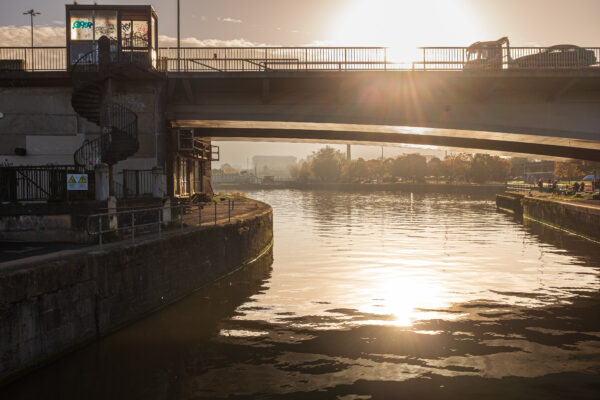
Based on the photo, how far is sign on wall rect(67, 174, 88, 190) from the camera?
20.0 m

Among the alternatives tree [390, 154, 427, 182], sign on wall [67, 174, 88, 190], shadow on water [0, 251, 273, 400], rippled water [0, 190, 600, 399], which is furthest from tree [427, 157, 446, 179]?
shadow on water [0, 251, 273, 400]

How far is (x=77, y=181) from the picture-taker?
2009cm

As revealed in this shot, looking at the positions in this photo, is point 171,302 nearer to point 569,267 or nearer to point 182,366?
point 182,366

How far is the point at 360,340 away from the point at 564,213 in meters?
33.6

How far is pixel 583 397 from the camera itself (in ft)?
31.9

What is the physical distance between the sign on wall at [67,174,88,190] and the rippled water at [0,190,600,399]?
6055 mm

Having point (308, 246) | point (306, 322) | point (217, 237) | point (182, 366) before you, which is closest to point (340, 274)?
point (217, 237)

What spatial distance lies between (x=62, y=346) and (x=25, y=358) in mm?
1043

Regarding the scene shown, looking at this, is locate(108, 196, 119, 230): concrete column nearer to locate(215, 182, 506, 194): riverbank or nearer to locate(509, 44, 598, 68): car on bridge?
locate(509, 44, 598, 68): car on bridge

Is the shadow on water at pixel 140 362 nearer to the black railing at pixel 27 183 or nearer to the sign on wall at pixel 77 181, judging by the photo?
the sign on wall at pixel 77 181

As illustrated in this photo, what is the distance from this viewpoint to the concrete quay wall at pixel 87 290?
10258mm

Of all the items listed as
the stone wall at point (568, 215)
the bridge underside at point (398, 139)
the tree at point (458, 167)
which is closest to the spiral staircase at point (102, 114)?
the bridge underside at point (398, 139)

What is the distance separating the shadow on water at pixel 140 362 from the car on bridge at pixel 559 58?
2475cm

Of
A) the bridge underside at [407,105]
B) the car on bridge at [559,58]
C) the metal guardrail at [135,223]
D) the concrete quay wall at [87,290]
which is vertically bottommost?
the concrete quay wall at [87,290]
